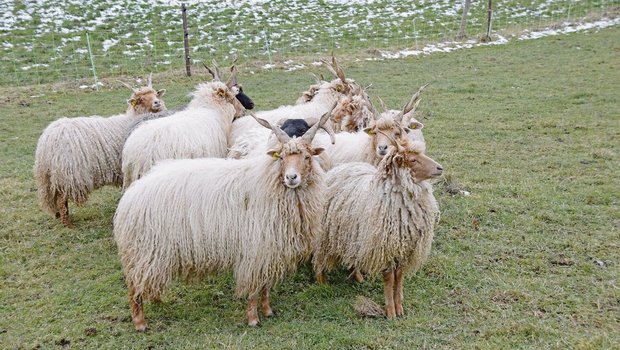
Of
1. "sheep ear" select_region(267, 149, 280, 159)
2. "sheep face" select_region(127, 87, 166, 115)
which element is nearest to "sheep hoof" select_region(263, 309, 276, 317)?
"sheep ear" select_region(267, 149, 280, 159)

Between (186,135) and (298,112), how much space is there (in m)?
1.80

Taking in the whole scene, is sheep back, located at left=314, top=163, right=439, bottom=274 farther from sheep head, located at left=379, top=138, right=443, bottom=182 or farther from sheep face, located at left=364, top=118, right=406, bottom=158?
sheep face, located at left=364, top=118, right=406, bottom=158

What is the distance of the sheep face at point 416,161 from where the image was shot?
4848 millimetres

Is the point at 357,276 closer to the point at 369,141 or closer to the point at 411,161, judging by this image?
the point at 411,161

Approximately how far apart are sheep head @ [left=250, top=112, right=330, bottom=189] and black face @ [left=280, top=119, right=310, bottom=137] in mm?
1244

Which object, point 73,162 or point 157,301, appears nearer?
point 157,301

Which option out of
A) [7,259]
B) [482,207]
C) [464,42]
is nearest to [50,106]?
A: [7,259]

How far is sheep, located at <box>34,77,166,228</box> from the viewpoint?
7070mm

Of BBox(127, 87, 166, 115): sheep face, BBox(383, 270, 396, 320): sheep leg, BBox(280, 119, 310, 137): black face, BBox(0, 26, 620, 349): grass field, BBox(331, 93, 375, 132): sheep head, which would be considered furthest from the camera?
BBox(127, 87, 166, 115): sheep face

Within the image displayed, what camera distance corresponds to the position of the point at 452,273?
5.67m

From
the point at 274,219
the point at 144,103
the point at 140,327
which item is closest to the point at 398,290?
the point at 274,219

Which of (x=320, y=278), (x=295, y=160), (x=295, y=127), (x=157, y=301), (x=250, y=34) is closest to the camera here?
(x=295, y=160)

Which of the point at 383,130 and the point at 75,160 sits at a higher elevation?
the point at 383,130

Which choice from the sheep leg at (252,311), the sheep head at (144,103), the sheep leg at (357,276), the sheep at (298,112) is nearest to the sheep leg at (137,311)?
the sheep leg at (252,311)
